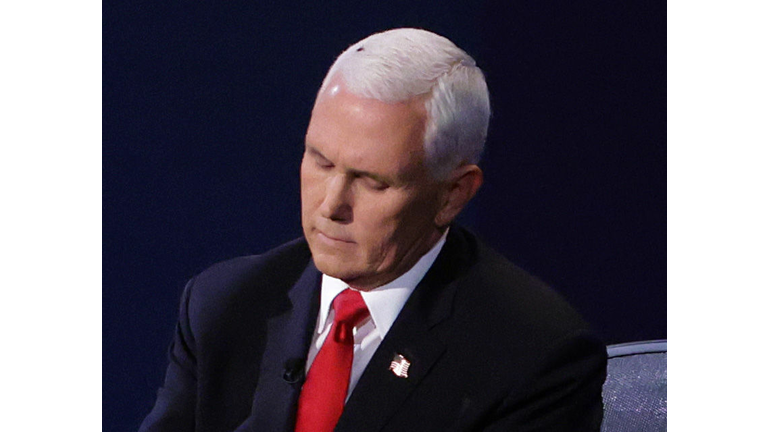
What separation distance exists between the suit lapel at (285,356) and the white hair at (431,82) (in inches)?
13.0

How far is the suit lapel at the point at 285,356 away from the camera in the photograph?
142 centimetres


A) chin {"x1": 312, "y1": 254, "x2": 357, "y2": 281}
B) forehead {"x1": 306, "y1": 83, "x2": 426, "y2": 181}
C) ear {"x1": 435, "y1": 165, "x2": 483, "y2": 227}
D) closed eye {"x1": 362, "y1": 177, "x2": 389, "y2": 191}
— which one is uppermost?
forehead {"x1": 306, "y1": 83, "x2": 426, "y2": 181}

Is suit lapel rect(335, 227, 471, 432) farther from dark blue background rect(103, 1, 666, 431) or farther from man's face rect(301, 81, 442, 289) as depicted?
dark blue background rect(103, 1, 666, 431)

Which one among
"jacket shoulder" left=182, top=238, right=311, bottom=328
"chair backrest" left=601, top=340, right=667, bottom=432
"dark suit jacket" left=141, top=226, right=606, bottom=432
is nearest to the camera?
"dark suit jacket" left=141, top=226, right=606, bottom=432

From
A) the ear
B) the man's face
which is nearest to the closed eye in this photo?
the man's face

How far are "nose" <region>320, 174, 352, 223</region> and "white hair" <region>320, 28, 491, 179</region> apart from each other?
0.40 ft

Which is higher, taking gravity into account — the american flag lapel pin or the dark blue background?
the dark blue background

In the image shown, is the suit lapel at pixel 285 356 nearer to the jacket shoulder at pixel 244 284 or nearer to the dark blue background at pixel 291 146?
the jacket shoulder at pixel 244 284

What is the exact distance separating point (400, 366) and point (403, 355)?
0.06 ft

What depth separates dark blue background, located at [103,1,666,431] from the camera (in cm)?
163

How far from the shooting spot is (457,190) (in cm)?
137

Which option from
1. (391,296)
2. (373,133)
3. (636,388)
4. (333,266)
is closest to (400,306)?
(391,296)

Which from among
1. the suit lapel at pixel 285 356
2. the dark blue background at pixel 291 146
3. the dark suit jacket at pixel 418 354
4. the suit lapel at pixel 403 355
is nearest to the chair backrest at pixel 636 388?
the dark blue background at pixel 291 146

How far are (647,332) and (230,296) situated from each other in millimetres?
799
